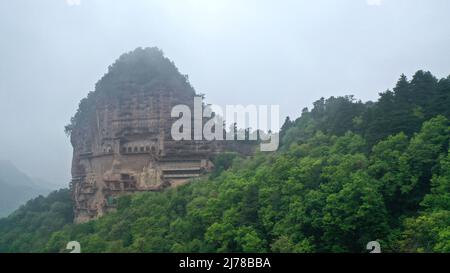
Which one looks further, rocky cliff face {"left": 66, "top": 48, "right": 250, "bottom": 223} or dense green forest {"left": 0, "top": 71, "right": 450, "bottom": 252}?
rocky cliff face {"left": 66, "top": 48, "right": 250, "bottom": 223}

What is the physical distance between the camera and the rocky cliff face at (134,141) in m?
30.4

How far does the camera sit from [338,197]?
15070mm

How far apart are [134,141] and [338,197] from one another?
18.5 m

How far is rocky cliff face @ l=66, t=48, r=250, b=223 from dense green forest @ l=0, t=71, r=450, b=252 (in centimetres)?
520

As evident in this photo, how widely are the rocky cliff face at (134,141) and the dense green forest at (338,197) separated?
17.0ft

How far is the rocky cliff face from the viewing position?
30.4m

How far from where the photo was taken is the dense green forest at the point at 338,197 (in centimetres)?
1459

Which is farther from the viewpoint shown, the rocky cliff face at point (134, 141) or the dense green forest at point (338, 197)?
the rocky cliff face at point (134, 141)
